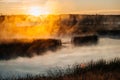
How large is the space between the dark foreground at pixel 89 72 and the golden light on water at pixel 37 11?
1.35 feet

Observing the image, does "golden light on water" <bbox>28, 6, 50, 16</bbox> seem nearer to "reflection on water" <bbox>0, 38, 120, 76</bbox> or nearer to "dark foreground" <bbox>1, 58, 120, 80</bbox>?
"reflection on water" <bbox>0, 38, 120, 76</bbox>

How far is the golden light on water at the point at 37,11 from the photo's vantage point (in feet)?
6.09

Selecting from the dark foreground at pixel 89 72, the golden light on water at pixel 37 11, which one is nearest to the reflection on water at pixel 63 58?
the dark foreground at pixel 89 72

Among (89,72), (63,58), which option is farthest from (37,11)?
(89,72)

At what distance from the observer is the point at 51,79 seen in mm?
1836

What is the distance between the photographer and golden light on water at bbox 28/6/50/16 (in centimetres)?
186

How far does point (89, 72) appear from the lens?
1851mm

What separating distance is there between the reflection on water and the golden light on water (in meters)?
0.28

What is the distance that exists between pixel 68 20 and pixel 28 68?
441 mm

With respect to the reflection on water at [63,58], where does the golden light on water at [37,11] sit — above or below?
above

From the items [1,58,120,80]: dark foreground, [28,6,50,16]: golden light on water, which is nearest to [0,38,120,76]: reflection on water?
[1,58,120,80]: dark foreground

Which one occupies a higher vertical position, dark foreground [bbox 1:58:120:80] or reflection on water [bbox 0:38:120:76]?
reflection on water [bbox 0:38:120:76]

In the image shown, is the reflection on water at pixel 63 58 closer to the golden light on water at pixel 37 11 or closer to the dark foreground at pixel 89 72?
the dark foreground at pixel 89 72

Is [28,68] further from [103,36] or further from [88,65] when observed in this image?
[103,36]
